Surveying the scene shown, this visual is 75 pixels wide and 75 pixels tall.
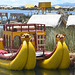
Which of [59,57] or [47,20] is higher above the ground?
[59,57]

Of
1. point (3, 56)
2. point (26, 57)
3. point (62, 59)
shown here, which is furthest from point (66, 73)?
point (3, 56)

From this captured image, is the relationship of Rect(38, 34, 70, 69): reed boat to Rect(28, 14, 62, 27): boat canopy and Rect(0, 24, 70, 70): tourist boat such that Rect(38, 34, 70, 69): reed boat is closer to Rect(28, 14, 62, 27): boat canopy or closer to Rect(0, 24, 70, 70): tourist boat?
Rect(0, 24, 70, 70): tourist boat

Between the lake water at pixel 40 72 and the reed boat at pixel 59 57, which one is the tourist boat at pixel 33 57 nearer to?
the reed boat at pixel 59 57

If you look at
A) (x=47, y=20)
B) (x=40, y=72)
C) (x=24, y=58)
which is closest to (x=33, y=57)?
(x=24, y=58)

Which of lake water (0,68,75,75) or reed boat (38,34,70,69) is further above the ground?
reed boat (38,34,70,69)

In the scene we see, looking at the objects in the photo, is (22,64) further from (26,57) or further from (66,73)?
(66,73)

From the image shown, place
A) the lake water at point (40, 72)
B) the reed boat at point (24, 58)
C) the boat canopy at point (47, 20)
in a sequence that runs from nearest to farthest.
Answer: the reed boat at point (24, 58) < the lake water at point (40, 72) < the boat canopy at point (47, 20)

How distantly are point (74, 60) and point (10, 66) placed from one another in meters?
2.81

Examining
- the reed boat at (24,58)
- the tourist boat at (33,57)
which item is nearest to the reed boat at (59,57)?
the tourist boat at (33,57)

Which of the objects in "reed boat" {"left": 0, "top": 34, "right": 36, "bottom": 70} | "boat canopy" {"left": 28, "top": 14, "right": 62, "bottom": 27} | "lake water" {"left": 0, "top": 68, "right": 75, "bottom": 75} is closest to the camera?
"reed boat" {"left": 0, "top": 34, "right": 36, "bottom": 70}

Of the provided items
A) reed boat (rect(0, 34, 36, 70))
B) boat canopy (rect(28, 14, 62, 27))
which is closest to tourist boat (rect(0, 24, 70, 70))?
reed boat (rect(0, 34, 36, 70))

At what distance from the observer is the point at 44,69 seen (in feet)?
43.6

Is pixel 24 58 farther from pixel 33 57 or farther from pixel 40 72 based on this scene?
pixel 40 72

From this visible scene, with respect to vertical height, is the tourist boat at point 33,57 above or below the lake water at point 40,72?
above
